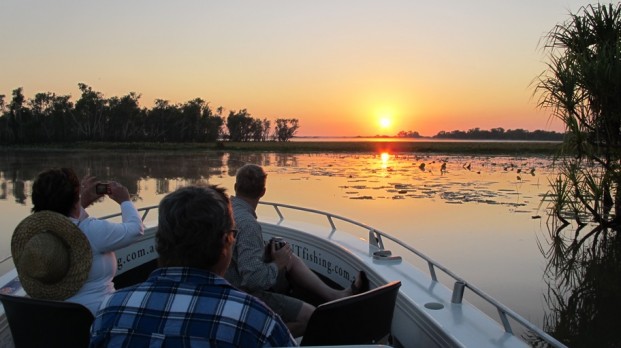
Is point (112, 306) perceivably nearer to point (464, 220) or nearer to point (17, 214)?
point (464, 220)

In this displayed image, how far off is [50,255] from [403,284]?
5.95 ft

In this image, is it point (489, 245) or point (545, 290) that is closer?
point (545, 290)

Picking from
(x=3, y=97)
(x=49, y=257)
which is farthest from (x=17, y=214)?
(x=3, y=97)

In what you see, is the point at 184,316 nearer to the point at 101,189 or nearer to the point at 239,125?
the point at 101,189

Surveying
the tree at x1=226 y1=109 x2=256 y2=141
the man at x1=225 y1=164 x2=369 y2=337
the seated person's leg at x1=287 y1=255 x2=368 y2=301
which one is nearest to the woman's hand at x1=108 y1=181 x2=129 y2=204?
the man at x1=225 y1=164 x2=369 y2=337

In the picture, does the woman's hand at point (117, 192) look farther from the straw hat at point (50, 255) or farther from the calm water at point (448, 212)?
the calm water at point (448, 212)

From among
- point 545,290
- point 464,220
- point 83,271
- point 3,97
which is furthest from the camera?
point 3,97

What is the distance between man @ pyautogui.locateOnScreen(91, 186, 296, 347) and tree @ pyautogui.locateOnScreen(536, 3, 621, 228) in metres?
8.04

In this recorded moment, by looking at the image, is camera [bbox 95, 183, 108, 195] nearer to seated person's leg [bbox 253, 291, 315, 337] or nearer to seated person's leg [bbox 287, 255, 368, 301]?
seated person's leg [bbox 253, 291, 315, 337]

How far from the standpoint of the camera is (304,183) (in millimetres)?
16969

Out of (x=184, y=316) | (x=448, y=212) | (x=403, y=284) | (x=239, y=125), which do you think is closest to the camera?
(x=184, y=316)

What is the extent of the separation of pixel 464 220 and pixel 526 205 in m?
3.02

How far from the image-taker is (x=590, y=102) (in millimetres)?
8289

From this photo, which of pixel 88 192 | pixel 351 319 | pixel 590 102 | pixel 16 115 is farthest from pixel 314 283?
pixel 16 115
